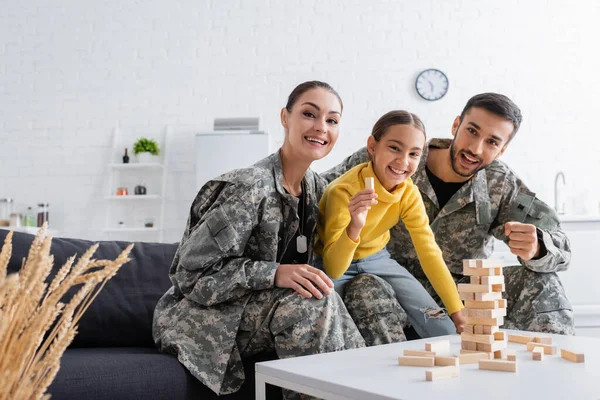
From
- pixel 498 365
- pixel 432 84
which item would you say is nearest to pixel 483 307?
pixel 498 365

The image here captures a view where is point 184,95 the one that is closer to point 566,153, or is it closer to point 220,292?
point 566,153

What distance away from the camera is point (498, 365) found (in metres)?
1.27

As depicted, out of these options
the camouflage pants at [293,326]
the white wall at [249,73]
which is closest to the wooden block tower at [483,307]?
the camouflage pants at [293,326]

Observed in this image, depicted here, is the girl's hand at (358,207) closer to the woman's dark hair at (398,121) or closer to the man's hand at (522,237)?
the woman's dark hair at (398,121)

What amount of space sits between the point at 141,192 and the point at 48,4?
212 cm

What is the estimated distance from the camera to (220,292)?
5.90 feet

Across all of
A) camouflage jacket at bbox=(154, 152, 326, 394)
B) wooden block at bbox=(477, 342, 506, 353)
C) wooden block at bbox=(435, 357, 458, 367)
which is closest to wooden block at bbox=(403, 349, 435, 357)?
wooden block at bbox=(435, 357, 458, 367)

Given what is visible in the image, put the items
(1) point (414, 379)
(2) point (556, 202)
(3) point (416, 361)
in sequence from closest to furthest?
1. (1) point (414, 379)
2. (3) point (416, 361)
3. (2) point (556, 202)

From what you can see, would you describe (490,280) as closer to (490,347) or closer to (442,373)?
(490,347)

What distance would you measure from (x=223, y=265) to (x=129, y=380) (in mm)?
409

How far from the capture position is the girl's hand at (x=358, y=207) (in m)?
1.87

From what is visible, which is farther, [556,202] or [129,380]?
[556,202]

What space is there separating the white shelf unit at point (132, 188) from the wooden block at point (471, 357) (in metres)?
4.92

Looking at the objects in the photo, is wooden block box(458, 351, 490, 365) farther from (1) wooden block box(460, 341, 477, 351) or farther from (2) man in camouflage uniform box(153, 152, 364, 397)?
(2) man in camouflage uniform box(153, 152, 364, 397)
